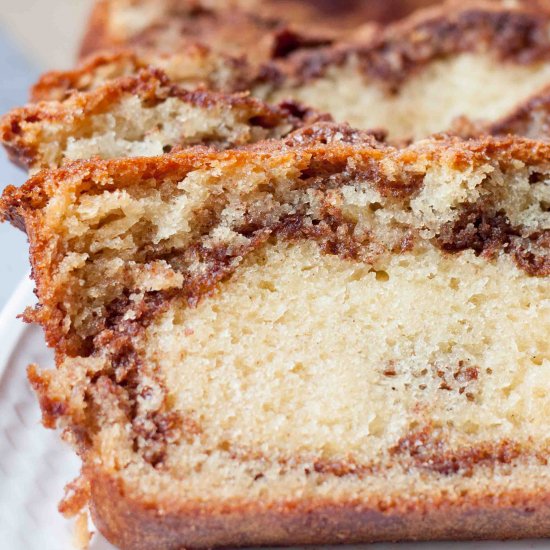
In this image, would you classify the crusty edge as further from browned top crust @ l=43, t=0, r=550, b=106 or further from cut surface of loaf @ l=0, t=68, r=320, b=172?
browned top crust @ l=43, t=0, r=550, b=106

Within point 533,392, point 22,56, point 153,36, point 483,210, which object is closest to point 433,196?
point 483,210

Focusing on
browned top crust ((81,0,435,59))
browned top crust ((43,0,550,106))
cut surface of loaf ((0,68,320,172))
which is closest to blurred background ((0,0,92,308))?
browned top crust ((81,0,435,59))

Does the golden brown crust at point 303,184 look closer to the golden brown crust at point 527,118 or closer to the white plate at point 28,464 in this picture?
the white plate at point 28,464

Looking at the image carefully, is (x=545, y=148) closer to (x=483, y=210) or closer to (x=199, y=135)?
(x=483, y=210)

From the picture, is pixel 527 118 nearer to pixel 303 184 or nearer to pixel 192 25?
pixel 303 184

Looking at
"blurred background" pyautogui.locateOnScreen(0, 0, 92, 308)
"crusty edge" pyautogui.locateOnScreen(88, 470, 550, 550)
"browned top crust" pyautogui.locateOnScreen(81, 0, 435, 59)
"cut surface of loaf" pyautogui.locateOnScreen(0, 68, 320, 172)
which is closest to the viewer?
"crusty edge" pyautogui.locateOnScreen(88, 470, 550, 550)
